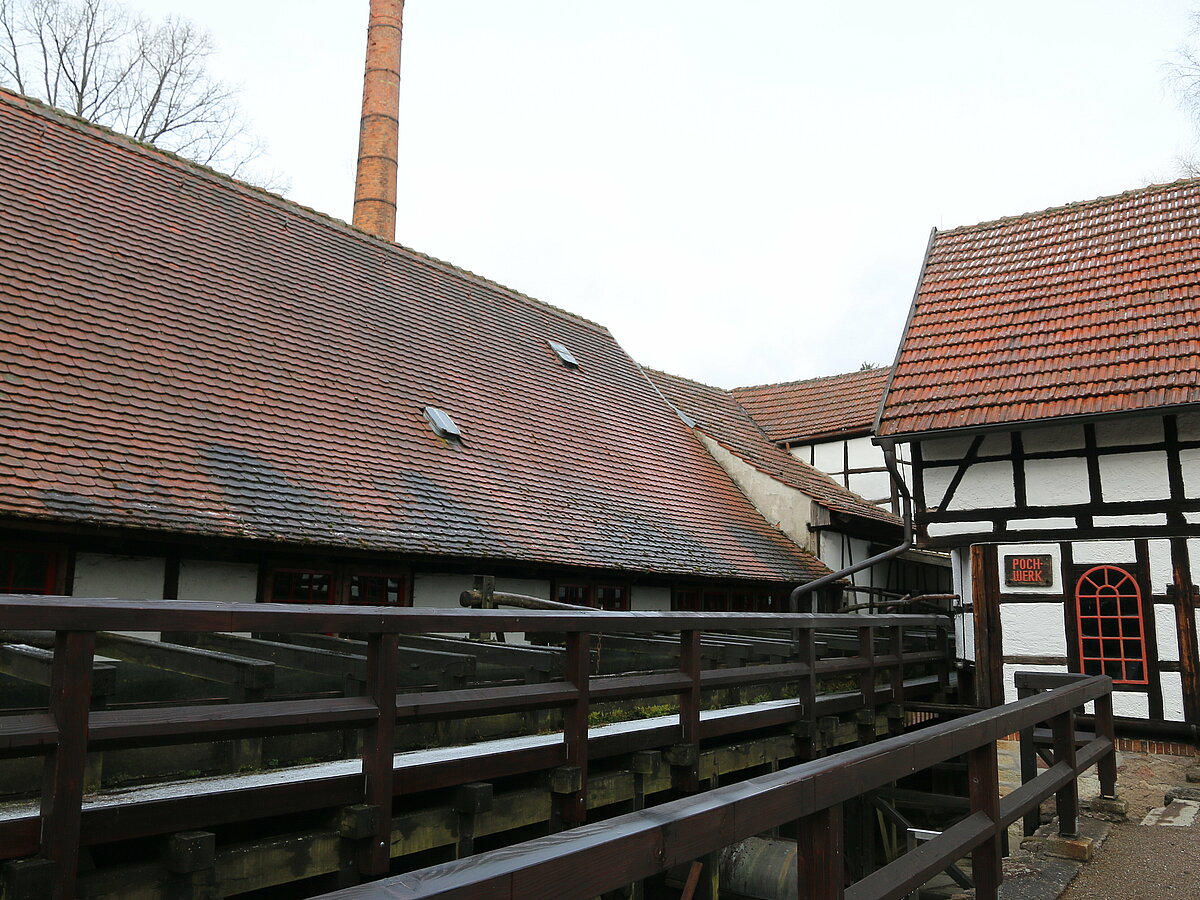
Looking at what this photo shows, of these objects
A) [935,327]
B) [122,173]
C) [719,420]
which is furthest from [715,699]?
[719,420]

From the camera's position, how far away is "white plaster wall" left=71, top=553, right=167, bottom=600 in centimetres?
718

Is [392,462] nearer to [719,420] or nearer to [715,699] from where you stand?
[715,699]

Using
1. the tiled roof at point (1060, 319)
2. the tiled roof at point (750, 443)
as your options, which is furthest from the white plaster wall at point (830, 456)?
the tiled roof at point (1060, 319)

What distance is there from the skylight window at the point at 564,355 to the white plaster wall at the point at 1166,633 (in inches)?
356

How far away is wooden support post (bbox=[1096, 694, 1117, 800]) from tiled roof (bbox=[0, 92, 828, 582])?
5.19 metres

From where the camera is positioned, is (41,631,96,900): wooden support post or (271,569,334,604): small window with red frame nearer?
(41,631,96,900): wooden support post

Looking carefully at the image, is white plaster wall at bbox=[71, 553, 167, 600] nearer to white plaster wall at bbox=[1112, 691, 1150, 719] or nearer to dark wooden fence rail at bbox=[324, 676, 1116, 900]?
dark wooden fence rail at bbox=[324, 676, 1116, 900]

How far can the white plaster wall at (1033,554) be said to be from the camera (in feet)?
35.3

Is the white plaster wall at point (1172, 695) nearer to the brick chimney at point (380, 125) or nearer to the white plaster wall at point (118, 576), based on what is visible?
the white plaster wall at point (118, 576)

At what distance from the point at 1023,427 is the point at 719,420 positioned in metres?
9.41

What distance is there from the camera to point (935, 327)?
12242 mm

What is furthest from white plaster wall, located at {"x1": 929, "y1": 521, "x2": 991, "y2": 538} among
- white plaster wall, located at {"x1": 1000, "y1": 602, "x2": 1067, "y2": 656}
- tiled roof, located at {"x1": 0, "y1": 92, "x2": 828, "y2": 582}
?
tiled roof, located at {"x1": 0, "y1": 92, "x2": 828, "y2": 582}

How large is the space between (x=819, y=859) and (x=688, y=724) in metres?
3.21

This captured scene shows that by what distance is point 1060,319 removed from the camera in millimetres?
11453
